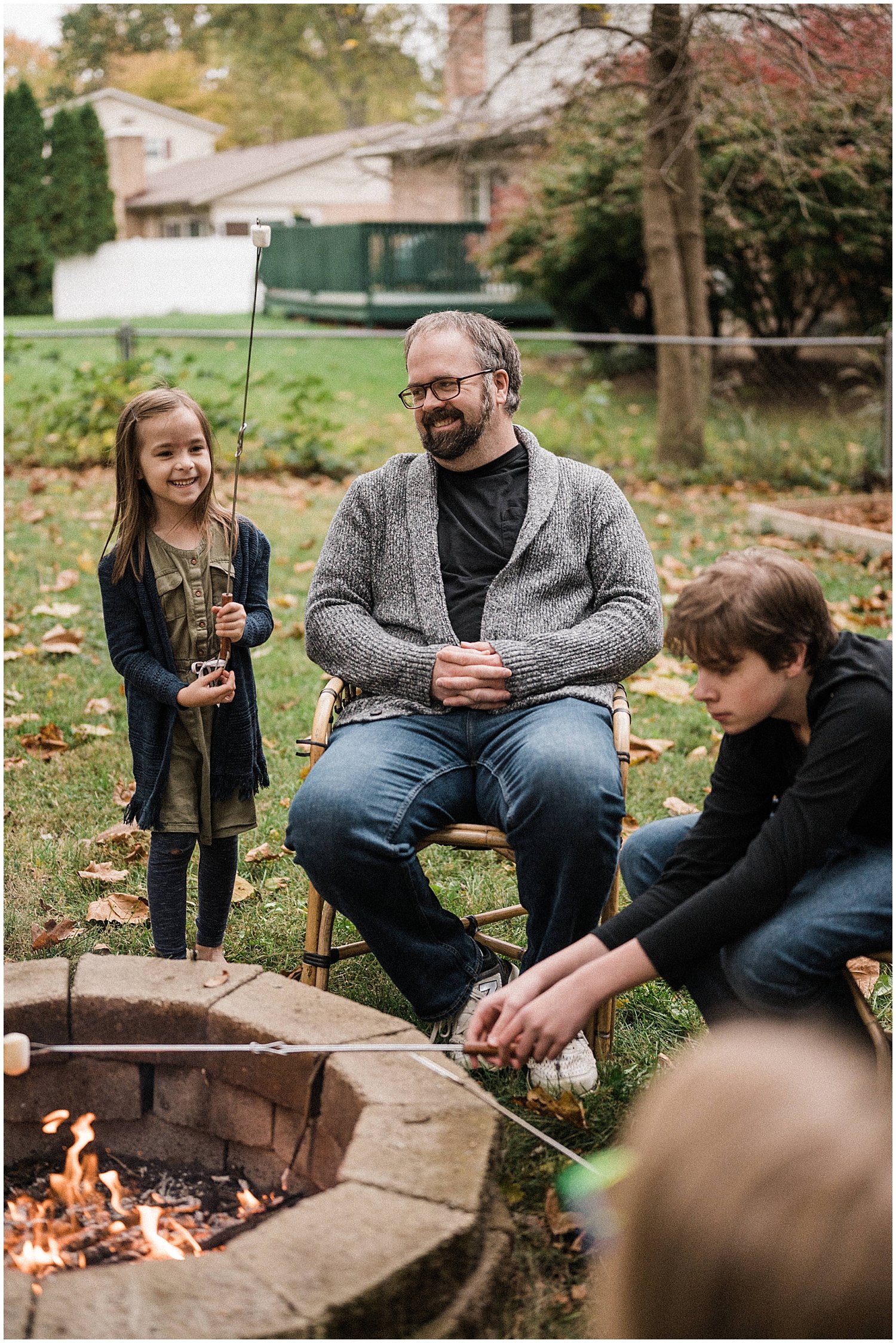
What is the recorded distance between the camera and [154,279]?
30266 millimetres

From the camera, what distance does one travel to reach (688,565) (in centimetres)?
696

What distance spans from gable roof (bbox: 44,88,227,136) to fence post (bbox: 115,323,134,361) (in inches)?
1152

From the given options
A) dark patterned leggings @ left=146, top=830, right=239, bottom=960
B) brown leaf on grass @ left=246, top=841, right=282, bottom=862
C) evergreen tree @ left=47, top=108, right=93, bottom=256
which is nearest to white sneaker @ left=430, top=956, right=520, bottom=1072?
dark patterned leggings @ left=146, top=830, right=239, bottom=960

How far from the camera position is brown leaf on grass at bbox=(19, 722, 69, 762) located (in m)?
4.41

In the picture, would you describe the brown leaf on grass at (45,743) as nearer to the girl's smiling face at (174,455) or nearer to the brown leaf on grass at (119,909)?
the brown leaf on grass at (119,909)

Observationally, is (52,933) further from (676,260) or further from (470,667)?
(676,260)

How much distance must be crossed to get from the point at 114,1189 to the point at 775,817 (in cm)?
129

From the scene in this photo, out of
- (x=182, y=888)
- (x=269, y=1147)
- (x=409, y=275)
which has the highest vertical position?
(x=409, y=275)

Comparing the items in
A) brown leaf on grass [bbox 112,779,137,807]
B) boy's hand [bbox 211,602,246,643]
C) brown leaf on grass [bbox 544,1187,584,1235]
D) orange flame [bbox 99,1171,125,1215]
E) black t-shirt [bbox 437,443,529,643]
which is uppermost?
black t-shirt [bbox 437,443,529,643]

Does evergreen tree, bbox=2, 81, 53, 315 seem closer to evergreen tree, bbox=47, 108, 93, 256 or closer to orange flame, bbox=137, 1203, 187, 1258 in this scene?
evergreen tree, bbox=47, 108, 93, 256

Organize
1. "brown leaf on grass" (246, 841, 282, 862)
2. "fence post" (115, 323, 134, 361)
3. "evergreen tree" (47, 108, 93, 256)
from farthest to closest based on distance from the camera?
"evergreen tree" (47, 108, 93, 256) < "fence post" (115, 323, 134, 361) < "brown leaf on grass" (246, 841, 282, 862)

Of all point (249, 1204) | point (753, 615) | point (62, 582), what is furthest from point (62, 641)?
point (753, 615)

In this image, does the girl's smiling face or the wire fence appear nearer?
the girl's smiling face

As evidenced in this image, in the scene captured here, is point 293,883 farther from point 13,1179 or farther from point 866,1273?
point 866,1273
